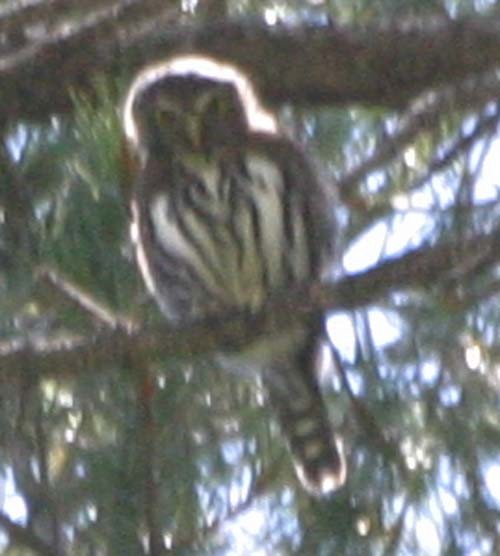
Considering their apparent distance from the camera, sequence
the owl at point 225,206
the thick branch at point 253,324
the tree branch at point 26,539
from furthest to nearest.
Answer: the owl at point 225,206 → the tree branch at point 26,539 → the thick branch at point 253,324

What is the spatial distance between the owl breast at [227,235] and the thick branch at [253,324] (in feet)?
1.19

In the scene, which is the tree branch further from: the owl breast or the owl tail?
the owl breast

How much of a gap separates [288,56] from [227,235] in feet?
1.16

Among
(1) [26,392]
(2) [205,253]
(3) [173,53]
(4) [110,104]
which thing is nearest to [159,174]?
(2) [205,253]

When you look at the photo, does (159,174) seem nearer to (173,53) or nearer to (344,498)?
(173,53)

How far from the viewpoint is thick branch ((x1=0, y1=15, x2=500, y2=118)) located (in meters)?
1.69

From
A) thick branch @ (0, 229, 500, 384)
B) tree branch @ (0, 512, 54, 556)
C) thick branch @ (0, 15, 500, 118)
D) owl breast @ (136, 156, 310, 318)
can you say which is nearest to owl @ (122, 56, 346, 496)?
owl breast @ (136, 156, 310, 318)

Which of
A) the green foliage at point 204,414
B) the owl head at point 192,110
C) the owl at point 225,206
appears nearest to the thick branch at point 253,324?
the green foliage at point 204,414

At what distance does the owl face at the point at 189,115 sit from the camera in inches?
84.7

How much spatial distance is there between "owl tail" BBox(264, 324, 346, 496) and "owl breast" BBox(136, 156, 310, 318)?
0.10m

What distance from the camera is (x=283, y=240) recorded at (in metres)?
2.12

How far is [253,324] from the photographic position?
1730 millimetres

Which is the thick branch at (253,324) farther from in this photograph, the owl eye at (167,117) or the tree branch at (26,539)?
the owl eye at (167,117)

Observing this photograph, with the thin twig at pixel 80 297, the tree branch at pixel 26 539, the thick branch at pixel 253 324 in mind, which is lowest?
the tree branch at pixel 26 539
